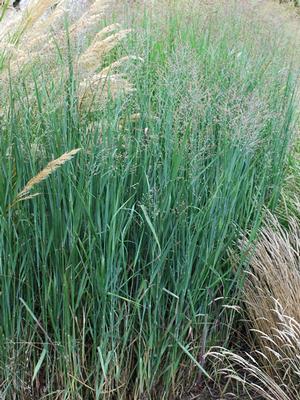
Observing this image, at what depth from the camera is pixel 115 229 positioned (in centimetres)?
194

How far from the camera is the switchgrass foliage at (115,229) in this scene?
6.24 feet

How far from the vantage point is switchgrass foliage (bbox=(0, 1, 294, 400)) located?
1.90 meters

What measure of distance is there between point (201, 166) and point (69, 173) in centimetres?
54

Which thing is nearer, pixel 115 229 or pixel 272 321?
pixel 115 229

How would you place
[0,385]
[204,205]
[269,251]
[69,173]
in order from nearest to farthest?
[69,173] → [0,385] → [204,205] → [269,251]

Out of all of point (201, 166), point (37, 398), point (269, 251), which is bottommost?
point (37, 398)

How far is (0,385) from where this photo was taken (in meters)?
2.03

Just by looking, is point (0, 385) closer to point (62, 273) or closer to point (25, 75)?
point (62, 273)

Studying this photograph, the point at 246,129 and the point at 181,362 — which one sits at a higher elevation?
the point at 246,129

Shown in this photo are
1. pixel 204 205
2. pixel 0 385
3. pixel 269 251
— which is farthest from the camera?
pixel 269 251

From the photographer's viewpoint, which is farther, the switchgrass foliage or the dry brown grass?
the dry brown grass

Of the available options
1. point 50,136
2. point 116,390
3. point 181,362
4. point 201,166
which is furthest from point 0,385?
point 201,166

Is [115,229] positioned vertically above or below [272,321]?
above

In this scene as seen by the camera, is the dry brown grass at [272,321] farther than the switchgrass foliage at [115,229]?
Yes
